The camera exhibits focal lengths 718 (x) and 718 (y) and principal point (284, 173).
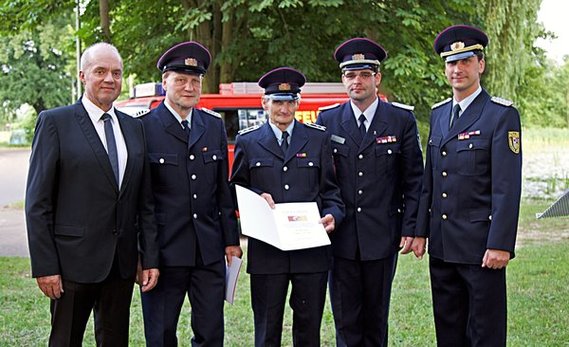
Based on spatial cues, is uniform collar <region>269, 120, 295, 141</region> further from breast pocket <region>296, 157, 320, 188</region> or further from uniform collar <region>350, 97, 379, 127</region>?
uniform collar <region>350, 97, 379, 127</region>

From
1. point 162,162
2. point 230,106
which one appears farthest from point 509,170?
point 230,106

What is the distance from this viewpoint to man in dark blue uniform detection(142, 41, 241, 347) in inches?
159

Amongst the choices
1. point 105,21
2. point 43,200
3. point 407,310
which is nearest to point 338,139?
point 43,200

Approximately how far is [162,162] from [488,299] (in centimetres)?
195

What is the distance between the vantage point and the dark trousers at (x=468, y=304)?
3.94 m

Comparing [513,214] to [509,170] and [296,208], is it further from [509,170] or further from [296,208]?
[296,208]

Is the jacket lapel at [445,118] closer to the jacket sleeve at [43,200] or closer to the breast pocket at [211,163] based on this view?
the breast pocket at [211,163]

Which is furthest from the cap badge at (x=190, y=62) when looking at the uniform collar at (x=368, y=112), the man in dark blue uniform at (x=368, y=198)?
the uniform collar at (x=368, y=112)

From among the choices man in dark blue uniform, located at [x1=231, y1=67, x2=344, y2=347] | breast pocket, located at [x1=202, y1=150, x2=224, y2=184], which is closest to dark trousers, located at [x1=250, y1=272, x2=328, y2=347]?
man in dark blue uniform, located at [x1=231, y1=67, x2=344, y2=347]

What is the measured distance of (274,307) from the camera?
13.8ft

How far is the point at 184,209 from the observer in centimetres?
405

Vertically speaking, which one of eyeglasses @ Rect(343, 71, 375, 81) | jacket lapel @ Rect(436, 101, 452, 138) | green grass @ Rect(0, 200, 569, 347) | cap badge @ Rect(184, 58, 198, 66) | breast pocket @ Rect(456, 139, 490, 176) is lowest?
green grass @ Rect(0, 200, 569, 347)

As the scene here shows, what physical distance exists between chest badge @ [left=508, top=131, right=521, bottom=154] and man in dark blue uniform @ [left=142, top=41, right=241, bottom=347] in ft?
5.35

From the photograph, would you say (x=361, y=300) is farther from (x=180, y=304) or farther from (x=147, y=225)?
(x=147, y=225)
